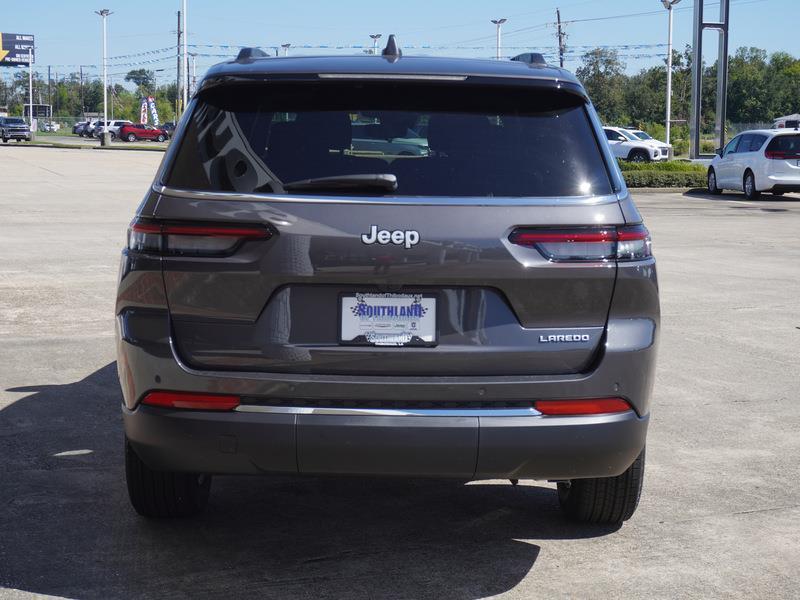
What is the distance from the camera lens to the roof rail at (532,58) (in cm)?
455

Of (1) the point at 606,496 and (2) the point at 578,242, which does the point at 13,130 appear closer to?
(1) the point at 606,496

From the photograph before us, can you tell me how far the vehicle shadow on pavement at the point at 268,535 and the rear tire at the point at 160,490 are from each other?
0.08 meters

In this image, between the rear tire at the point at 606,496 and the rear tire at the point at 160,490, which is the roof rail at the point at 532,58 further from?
the rear tire at the point at 160,490

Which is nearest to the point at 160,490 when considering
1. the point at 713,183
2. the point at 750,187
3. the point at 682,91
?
the point at 750,187

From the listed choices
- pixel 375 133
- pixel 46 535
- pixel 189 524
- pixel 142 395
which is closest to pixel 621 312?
pixel 375 133

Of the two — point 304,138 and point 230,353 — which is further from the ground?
point 304,138

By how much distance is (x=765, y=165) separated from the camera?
92.3 feet

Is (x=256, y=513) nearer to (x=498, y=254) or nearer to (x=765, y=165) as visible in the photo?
(x=498, y=254)

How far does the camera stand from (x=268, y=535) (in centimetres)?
465

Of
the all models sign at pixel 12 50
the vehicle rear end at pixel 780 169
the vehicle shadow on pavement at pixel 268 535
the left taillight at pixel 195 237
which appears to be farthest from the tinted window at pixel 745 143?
the all models sign at pixel 12 50

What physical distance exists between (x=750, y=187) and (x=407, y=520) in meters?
25.8

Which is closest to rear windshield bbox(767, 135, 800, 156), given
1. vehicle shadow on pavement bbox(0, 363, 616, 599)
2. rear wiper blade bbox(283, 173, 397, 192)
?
vehicle shadow on pavement bbox(0, 363, 616, 599)

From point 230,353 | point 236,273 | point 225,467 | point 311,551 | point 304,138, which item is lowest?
point 311,551

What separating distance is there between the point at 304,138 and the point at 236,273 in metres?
0.53
